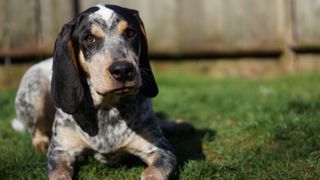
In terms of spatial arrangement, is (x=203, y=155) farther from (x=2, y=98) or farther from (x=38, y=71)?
(x=2, y=98)

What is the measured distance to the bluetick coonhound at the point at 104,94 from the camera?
3.90 metres

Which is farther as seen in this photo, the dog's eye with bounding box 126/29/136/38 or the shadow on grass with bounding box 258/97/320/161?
the shadow on grass with bounding box 258/97/320/161

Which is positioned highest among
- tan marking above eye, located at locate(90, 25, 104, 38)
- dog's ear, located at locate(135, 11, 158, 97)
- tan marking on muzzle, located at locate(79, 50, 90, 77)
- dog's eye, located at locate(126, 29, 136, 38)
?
tan marking above eye, located at locate(90, 25, 104, 38)

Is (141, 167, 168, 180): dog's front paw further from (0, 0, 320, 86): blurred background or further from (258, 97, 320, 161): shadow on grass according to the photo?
(0, 0, 320, 86): blurred background

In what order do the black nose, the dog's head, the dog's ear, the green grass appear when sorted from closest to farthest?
the black nose
the dog's head
the green grass
the dog's ear

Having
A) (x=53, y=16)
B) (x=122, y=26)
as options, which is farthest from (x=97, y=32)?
(x=53, y=16)

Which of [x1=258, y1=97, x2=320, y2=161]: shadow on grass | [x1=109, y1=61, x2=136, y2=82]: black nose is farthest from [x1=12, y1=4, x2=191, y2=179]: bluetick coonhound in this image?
[x1=258, y1=97, x2=320, y2=161]: shadow on grass

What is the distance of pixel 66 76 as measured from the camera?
4.12 metres

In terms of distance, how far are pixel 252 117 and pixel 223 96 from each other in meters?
1.40

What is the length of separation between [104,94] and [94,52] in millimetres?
280

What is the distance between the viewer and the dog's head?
12.8 ft

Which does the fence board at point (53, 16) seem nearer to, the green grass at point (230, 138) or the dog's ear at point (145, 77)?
the green grass at point (230, 138)

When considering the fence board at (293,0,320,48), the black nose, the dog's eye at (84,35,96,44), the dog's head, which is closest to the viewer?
the black nose

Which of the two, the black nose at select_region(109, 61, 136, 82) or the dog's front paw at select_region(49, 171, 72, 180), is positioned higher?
the black nose at select_region(109, 61, 136, 82)
